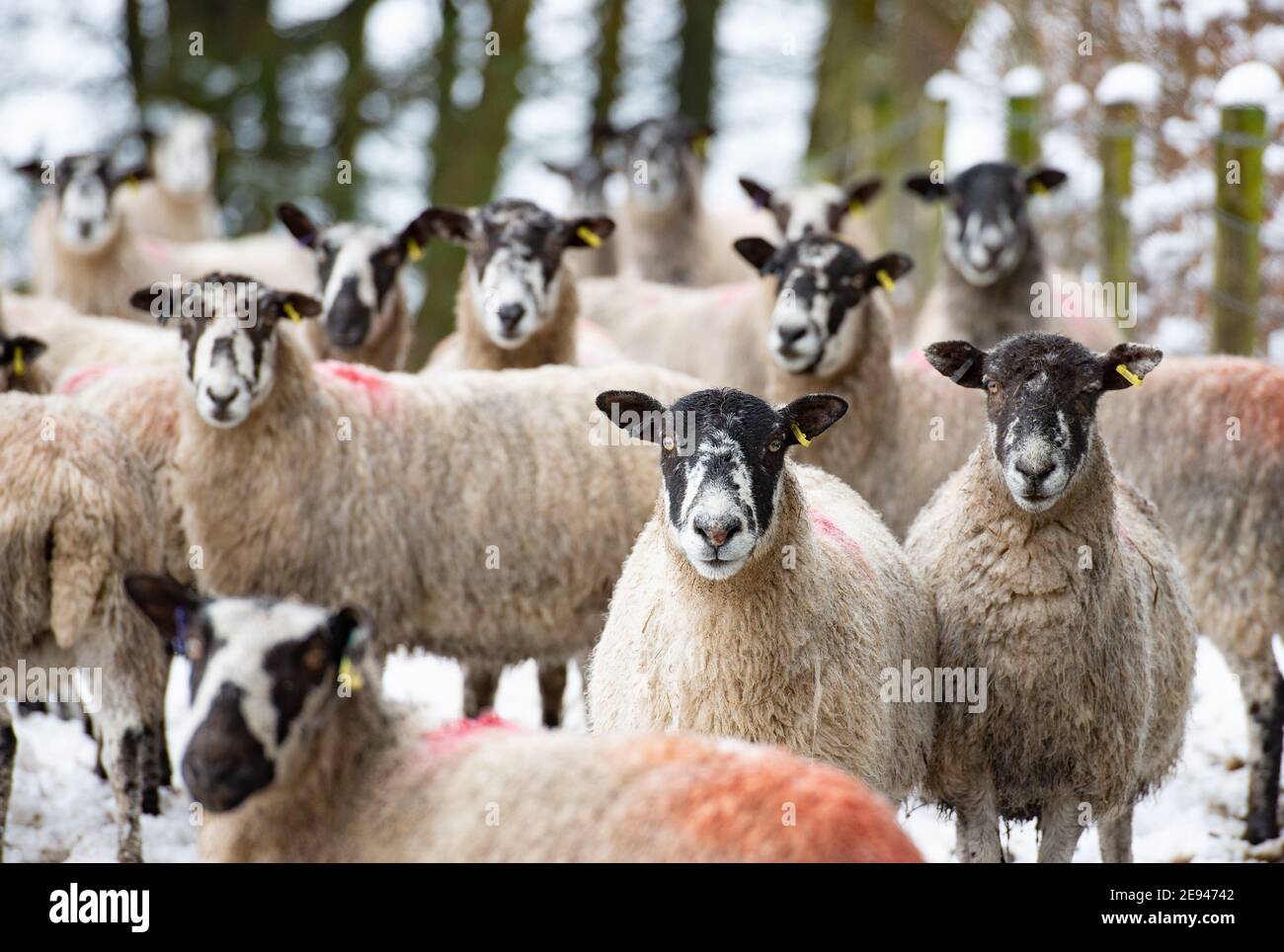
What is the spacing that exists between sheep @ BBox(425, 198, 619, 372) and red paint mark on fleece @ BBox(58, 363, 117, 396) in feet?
4.98

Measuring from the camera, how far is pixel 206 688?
3.32m

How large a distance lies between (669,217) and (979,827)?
693 centimetres

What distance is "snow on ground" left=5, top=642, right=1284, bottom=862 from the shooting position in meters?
5.51

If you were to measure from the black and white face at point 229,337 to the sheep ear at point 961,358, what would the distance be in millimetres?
2306

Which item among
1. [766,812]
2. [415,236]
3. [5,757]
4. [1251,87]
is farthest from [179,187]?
[766,812]

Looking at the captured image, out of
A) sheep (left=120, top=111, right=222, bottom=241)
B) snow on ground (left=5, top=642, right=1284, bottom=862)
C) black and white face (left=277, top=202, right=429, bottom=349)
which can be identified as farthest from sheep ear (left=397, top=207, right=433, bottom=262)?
sheep (left=120, top=111, right=222, bottom=241)

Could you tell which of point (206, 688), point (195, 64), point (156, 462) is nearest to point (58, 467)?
point (156, 462)

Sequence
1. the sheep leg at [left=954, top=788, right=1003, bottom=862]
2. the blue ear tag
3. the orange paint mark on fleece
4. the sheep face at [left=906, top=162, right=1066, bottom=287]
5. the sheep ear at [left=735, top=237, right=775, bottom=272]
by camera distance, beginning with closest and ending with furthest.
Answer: the orange paint mark on fleece → the blue ear tag → the sheep leg at [left=954, top=788, right=1003, bottom=862] → the sheep ear at [left=735, top=237, right=775, bottom=272] → the sheep face at [left=906, top=162, right=1066, bottom=287]

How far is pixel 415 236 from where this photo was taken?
7.55m

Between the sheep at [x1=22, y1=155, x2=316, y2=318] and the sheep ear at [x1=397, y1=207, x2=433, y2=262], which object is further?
the sheep at [x1=22, y1=155, x2=316, y2=318]

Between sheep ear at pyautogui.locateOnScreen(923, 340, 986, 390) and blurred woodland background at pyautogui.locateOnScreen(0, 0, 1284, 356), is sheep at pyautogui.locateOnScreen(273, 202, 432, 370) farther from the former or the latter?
blurred woodland background at pyautogui.locateOnScreen(0, 0, 1284, 356)

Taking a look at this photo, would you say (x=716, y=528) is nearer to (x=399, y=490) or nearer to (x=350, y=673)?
(x=350, y=673)
